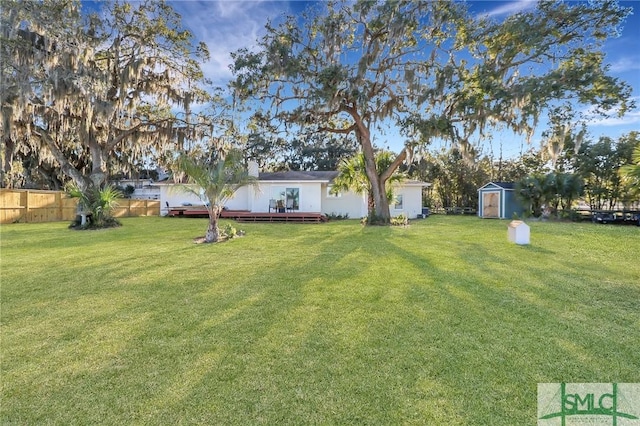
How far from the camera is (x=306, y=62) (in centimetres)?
1241

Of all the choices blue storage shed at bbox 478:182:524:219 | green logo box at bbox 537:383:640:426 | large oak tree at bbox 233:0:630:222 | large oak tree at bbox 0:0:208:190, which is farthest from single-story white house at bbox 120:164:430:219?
green logo box at bbox 537:383:640:426

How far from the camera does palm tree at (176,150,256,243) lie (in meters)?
9.23

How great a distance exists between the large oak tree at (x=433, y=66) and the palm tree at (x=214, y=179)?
15.6 ft

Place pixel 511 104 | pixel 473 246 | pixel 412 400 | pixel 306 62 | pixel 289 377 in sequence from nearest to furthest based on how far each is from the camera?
pixel 412 400 → pixel 289 377 → pixel 473 246 → pixel 511 104 → pixel 306 62

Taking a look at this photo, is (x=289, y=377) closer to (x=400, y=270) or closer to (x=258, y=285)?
(x=258, y=285)

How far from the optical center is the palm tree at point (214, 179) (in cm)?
923

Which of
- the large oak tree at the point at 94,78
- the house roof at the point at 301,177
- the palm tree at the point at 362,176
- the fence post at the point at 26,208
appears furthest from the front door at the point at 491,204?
the fence post at the point at 26,208

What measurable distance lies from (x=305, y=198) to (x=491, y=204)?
502 inches

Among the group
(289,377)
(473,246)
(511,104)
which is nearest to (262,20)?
(511,104)

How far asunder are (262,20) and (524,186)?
16.7 m

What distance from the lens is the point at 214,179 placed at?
9.30 m

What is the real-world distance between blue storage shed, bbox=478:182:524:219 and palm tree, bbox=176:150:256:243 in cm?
Result: 1751

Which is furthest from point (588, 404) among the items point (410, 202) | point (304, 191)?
point (410, 202)

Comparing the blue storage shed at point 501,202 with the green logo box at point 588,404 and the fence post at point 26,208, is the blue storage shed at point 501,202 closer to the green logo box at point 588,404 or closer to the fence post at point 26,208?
the green logo box at point 588,404
